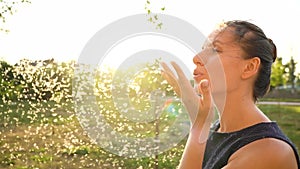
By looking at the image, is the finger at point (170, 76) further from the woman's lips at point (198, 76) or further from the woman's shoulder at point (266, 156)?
the woman's shoulder at point (266, 156)

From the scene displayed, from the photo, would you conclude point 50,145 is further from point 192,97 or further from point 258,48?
point 258,48

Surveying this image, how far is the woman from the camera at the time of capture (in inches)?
35.1

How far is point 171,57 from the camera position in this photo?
1473 millimetres

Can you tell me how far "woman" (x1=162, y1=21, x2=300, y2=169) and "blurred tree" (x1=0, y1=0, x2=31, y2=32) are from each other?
6.70 feet

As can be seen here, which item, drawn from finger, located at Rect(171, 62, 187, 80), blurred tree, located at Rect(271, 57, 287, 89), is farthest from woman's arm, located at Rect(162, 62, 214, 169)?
blurred tree, located at Rect(271, 57, 287, 89)

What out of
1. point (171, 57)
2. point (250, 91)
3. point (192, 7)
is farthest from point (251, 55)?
point (192, 7)

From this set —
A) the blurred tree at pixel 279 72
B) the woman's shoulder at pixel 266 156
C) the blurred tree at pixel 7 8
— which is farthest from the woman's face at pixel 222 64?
the blurred tree at pixel 279 72

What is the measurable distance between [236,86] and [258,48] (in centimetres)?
9

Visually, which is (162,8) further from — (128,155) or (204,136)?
(204,136)

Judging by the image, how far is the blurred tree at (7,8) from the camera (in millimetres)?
2787

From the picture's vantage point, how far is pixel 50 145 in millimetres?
3324

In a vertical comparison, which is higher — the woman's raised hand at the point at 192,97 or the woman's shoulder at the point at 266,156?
the woman's raised hand at the point at 192,97

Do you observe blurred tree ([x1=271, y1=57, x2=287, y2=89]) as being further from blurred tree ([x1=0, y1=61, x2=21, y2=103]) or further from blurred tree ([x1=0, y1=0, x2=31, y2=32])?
blurred tree ([x1=0, y1=0, x2=31, y2=32])

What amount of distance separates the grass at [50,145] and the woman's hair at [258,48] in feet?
6.94
